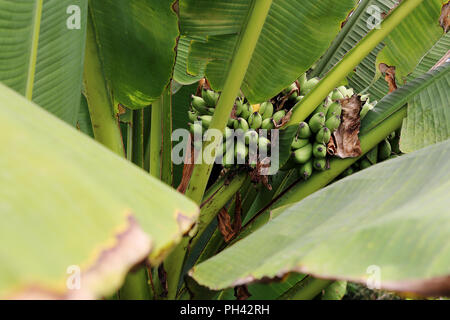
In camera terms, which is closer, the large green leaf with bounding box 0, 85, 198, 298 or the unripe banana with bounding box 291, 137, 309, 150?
the large green leaf with bounding box 0, 85, 198, 298

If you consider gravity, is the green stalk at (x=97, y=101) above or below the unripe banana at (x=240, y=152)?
above

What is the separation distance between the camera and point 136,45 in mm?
1000

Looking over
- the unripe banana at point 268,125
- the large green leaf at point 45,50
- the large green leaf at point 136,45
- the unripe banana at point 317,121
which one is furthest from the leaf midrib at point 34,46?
the unripe banana at point 317,121

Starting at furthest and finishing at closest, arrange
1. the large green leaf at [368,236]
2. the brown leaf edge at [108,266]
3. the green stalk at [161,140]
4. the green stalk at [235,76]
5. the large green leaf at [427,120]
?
the green stalk at [161,140]
the large green leaf at [427,120]
the green stalk at [235,76]
the large green leaf at [368,236]
the brown leaf edge at [108,266]

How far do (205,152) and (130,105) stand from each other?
28 cm

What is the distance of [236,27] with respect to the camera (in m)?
1.02

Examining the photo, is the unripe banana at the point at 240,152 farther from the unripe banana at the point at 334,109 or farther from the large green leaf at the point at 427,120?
the large green leaf at the point at 427,120

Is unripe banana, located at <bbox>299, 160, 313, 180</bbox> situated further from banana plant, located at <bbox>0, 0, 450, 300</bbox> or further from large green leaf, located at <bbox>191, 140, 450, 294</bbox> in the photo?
large green leaf, located at <bbox>191, 140, 450, 294</bbox>

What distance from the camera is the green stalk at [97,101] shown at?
1.02m

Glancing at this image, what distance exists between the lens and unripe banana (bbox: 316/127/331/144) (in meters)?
1.05

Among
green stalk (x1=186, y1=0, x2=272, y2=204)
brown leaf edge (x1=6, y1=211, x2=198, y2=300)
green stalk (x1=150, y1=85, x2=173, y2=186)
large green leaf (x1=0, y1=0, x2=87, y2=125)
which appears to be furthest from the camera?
green stalk (x1=150, y1=85, x2=173, y2=186)

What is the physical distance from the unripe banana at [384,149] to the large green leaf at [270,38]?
0.30 metres

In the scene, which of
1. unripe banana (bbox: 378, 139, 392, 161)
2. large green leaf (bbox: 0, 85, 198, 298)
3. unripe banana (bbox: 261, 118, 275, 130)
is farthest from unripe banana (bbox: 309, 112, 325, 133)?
large green leaf (bbox: 0, 85, 198, 298)
